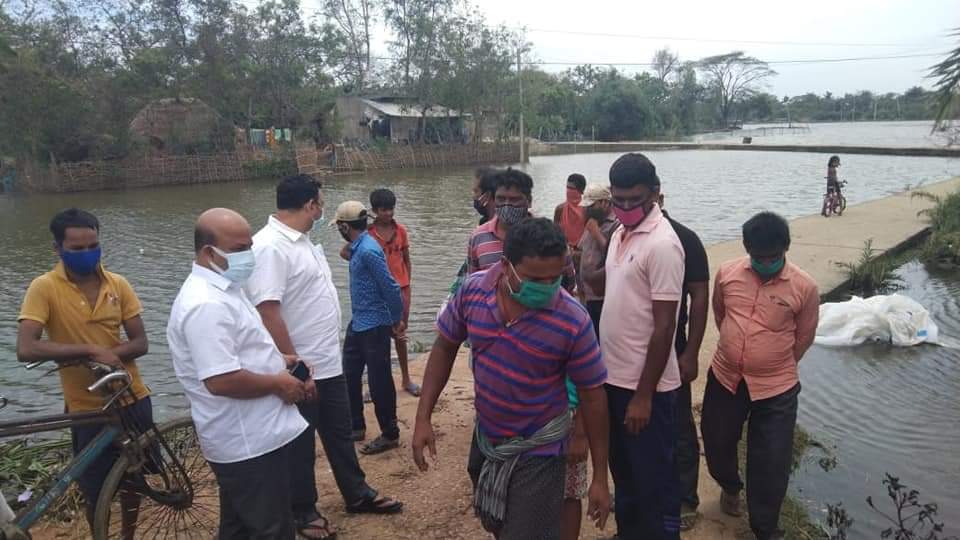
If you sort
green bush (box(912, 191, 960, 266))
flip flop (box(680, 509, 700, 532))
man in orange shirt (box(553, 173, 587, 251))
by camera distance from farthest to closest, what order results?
green bush (box(912, 191, 960, 266)), man in orange shirt (box(553, 173, 587, 251)), flip flop (box(680, 509, 700, 532))

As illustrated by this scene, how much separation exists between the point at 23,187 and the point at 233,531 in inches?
1308

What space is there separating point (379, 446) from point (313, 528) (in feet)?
3.48

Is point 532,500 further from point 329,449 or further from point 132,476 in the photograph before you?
point 132,476

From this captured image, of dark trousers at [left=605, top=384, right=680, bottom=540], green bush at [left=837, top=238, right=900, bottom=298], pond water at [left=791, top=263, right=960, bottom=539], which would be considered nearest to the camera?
dark trousers at [left=605, top=384, right=680, bottom=540]

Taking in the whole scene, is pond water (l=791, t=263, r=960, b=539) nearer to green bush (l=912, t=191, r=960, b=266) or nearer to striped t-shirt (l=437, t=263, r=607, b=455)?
striped t-shirt (l=437, t=263, r=607, b=455)

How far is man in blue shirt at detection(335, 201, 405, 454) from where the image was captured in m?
4.12

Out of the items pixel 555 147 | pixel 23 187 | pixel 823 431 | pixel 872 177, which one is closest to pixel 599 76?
pixel 555 147

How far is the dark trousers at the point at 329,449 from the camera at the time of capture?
3.25 meters

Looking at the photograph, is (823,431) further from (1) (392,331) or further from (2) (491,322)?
(2) (491,322)

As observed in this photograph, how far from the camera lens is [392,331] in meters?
4.36

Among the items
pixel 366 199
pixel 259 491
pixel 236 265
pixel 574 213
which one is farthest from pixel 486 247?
pixel 366 199

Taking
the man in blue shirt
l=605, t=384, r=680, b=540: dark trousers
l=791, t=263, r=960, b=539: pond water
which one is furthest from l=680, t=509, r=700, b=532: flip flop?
the man in blue shirt

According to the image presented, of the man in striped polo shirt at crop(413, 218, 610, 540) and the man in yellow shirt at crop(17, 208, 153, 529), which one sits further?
the man in yellow shirt at crop(17, 208, 153, 529)

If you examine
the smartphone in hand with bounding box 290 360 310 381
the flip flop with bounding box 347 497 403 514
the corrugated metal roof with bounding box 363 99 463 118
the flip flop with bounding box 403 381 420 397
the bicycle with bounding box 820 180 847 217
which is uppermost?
→ the corrugated metal roof with bounding box 363 99 463 118
